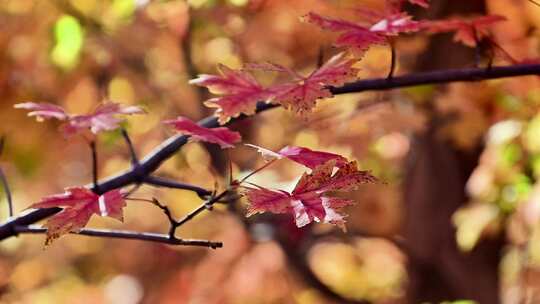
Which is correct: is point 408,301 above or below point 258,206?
below

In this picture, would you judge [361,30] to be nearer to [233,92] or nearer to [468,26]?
[233,92]

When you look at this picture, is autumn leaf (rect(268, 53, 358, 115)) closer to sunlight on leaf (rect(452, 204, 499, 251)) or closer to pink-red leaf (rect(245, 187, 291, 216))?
pink-red leaf (rect(245, 187, 291, 216))

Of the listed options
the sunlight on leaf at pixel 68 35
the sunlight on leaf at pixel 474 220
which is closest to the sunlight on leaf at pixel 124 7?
the sunlight on leaf at pixel 68 35

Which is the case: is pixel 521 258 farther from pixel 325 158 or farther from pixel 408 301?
pixel 325 158

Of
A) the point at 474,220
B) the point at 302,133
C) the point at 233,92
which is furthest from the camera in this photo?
the point at 302,133

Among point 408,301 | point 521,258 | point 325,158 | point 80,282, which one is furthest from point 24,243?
point 325,158

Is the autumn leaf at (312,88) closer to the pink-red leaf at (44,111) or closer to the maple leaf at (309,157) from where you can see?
the maple leaf at (309,157)

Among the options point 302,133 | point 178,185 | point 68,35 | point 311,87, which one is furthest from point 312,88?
point 302,133
